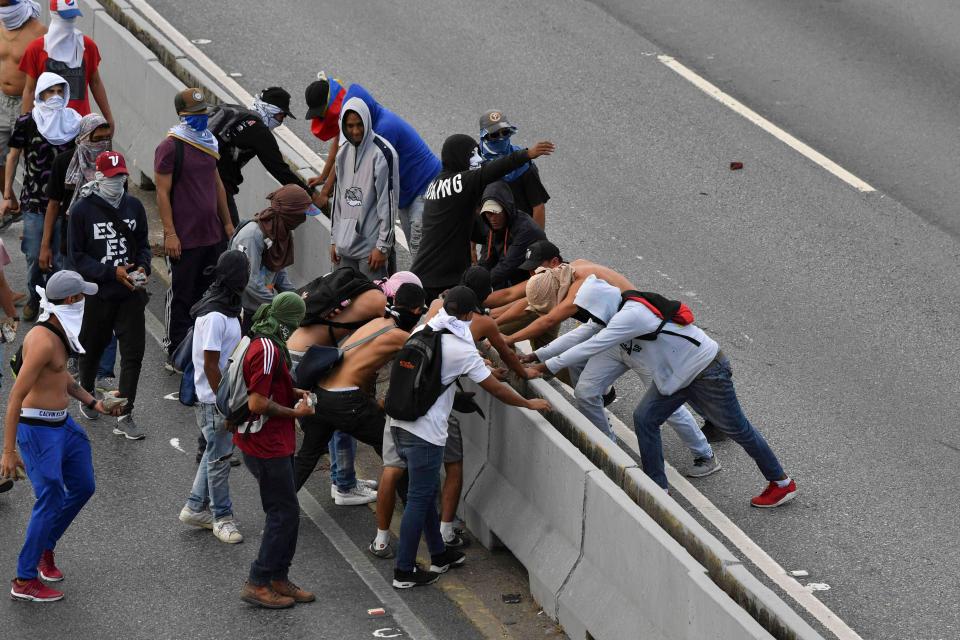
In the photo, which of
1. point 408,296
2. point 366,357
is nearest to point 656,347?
point 408,296

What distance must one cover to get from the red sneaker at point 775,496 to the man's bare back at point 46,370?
4.36 m

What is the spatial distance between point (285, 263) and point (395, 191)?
1.12 metres

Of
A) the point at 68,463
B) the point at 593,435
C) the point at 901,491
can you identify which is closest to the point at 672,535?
the point at 593,435

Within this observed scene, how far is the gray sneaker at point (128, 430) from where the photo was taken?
419 inches

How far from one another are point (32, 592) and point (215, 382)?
1.59 meters

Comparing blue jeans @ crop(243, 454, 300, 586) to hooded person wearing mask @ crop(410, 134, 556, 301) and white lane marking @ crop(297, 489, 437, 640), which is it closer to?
white lane marking @ crop(297, 489, 437, 640)

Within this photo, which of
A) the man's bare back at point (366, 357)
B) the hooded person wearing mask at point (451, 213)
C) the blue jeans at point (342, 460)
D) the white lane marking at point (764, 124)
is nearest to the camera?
the man's bare back at point (366, 357)

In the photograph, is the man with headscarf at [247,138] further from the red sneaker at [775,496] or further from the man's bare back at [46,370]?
the red sneaker at [775,496]

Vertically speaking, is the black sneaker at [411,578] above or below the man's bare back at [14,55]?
below

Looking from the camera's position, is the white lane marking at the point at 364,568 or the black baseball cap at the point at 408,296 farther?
the black baseball cap at the point at 408,296

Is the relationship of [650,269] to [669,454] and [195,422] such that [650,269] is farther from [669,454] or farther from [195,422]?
[195,422]

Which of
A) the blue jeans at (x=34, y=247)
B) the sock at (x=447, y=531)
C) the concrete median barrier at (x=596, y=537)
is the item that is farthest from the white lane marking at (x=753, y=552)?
the blue jeans at (x=34, y=247)

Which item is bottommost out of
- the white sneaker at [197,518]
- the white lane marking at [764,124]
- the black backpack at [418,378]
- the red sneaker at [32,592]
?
the red sneaker at [32,592]

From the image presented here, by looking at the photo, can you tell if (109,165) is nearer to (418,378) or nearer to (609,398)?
(418,378)
